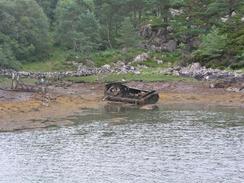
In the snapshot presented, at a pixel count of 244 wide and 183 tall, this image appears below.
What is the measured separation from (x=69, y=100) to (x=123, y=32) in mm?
41198

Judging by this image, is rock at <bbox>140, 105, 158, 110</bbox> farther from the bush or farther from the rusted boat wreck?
the bush

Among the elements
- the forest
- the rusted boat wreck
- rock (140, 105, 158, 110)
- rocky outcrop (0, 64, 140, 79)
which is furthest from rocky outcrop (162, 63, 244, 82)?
rock (140, 105, 158, 110)

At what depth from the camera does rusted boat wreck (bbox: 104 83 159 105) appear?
7575cm

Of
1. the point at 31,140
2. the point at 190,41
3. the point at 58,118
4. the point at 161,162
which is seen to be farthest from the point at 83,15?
the point at 161,162

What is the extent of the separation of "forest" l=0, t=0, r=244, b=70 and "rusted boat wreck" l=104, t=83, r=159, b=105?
22.1 metres

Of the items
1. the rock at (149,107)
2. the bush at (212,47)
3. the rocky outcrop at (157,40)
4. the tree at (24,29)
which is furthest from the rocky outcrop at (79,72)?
the rock at (149,107)

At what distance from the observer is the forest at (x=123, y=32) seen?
101 metres

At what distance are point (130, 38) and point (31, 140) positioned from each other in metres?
64.6

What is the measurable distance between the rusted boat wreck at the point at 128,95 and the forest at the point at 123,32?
22.1 metres

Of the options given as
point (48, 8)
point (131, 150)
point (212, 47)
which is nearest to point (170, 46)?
point (212, 47)

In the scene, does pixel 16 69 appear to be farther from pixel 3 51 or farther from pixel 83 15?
pixel 83 15

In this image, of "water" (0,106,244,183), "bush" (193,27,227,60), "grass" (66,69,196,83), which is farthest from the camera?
"bush" (193,27,227,60)

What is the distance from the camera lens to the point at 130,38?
377ft

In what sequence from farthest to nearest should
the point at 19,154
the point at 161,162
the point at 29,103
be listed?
the point at 29,103 → the point at 19,154 → the point at 161,162
